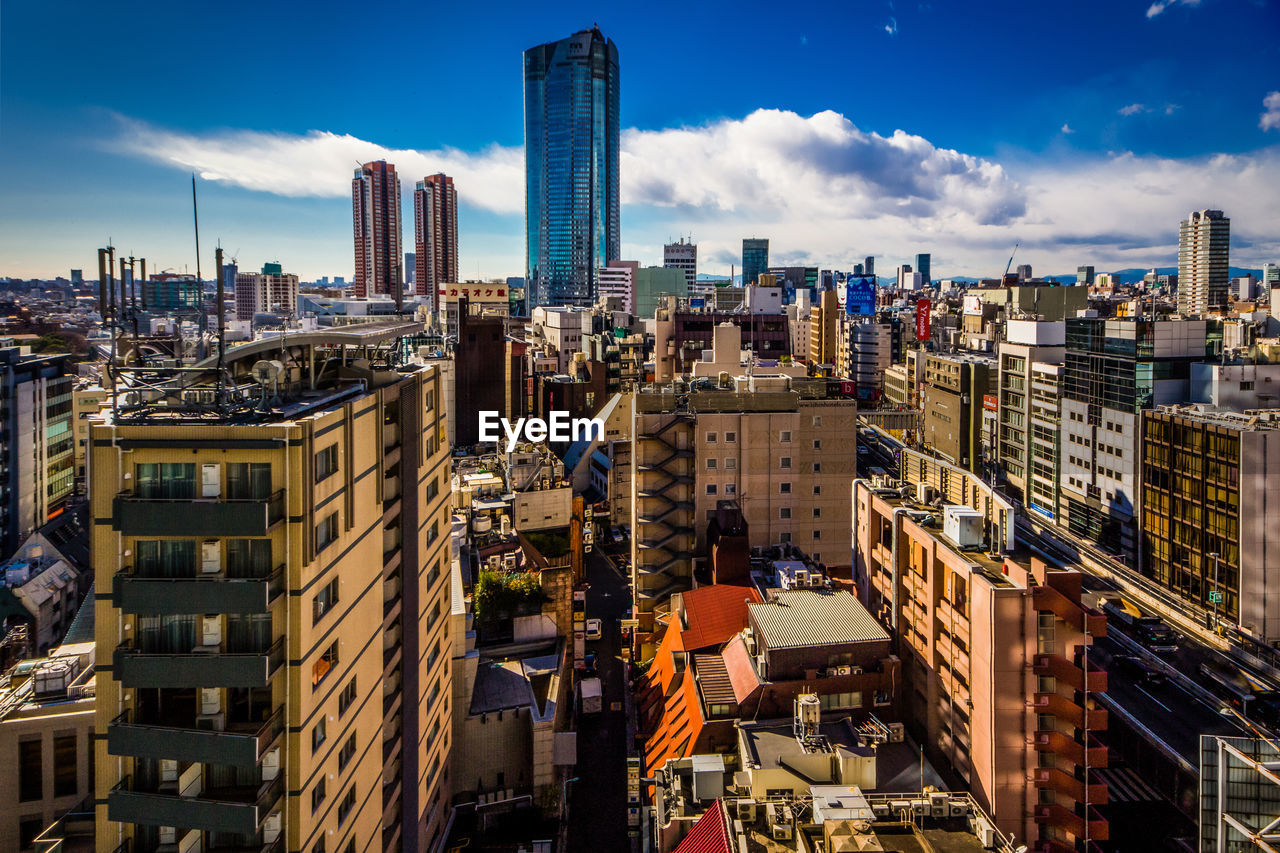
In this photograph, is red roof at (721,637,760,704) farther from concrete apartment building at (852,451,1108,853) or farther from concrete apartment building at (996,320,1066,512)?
concrete apartment building at (996,320,1066,512)

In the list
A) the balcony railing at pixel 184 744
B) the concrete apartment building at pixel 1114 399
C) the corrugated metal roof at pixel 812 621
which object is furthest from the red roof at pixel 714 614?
the concrete apartment building at pixel 1114 399

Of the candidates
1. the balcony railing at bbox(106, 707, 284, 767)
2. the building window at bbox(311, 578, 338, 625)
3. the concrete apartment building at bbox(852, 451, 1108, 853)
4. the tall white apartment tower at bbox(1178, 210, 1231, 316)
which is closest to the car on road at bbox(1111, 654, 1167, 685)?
the concrete apartment building at bbox(852, 451, 1108, 853)

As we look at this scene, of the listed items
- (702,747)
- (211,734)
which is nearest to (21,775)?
(211,734)

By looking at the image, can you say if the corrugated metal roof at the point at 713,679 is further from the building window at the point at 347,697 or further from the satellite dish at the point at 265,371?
the satellite dish at the point at 265,371

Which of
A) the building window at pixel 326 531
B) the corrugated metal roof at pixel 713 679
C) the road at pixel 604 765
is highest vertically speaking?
the building window at pixel 326 531

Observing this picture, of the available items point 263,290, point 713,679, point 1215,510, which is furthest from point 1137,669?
point 263,290

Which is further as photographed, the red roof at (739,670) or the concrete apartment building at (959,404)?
the concrete apartment building at (959,404)

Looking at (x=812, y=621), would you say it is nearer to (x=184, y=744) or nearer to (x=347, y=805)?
(x=347, y=805)

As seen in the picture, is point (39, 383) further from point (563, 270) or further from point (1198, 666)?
point (563, 270)
